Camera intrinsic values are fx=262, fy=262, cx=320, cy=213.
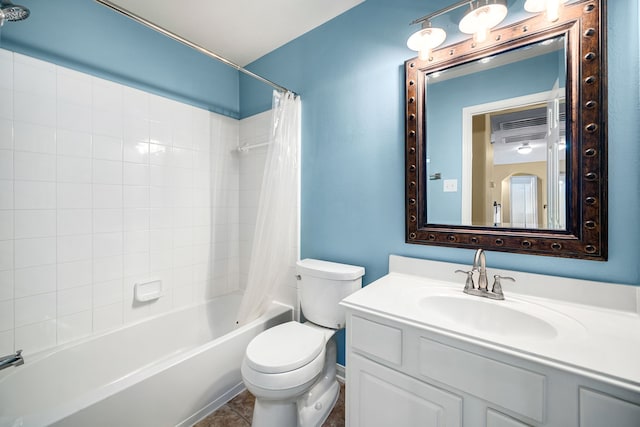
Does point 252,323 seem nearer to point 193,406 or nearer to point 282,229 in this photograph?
point 193,406

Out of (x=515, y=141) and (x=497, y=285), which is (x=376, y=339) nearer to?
(x=497, y=285)

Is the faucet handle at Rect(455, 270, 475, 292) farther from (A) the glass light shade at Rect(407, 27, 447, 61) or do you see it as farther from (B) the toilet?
(A) the glass light shade at Rect(407, 27, 447, 61)

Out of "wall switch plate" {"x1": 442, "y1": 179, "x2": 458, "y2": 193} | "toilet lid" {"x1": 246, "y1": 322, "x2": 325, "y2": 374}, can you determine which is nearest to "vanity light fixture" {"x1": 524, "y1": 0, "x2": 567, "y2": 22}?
"wall switch plate" {"x1": 442, "y1": 179, "x2": 458, "y2": 193}

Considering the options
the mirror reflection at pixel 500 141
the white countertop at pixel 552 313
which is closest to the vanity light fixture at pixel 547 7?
the mirror reflection at pixel 500 141

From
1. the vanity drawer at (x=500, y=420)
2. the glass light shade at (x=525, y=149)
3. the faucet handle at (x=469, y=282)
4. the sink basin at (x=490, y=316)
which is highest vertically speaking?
the glass light shade at (x=525, y=149)

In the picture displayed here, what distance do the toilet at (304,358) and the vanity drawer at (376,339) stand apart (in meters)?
0.33

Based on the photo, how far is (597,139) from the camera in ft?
3.25

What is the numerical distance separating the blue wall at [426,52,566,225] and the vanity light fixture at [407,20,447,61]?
0.15m

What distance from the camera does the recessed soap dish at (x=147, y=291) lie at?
1784 millimetres

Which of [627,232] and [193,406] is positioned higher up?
[627,232]

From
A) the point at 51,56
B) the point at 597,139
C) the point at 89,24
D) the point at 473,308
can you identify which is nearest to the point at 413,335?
the point at 473,308

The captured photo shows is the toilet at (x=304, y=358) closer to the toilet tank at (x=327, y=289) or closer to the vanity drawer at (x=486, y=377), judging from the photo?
the toilet tank at (x=327, y=289)

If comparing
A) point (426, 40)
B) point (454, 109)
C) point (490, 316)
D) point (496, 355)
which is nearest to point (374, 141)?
point (454, 109)

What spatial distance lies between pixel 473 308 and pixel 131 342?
6.69 feet
